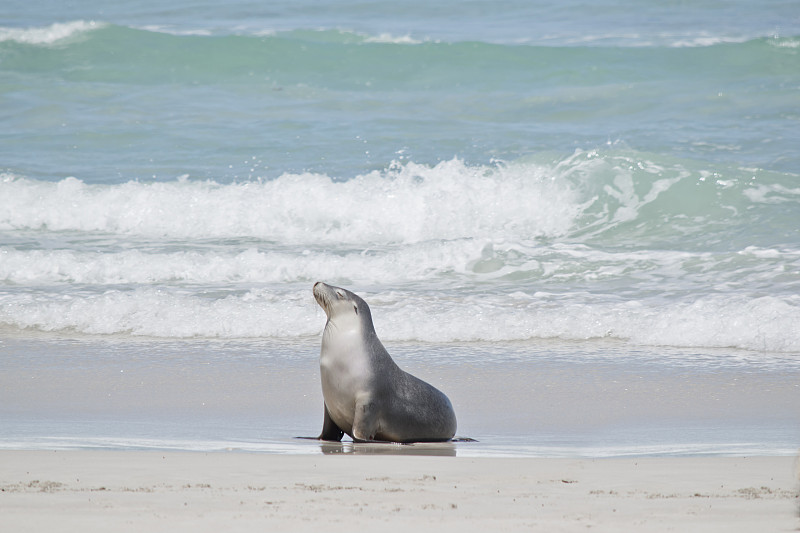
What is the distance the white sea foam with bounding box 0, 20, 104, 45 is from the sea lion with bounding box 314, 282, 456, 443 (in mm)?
17270

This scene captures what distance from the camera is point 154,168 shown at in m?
14.0

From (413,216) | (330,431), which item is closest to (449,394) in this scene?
(330,431)

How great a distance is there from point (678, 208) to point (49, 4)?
1738 cm

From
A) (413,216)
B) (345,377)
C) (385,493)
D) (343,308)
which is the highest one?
(413,216)

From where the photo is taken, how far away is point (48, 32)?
21000 millimetres

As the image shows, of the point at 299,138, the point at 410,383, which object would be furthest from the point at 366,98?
the point at 410,383

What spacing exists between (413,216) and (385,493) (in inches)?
339

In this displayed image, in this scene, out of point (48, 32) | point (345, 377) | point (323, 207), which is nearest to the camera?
point (345, 377)

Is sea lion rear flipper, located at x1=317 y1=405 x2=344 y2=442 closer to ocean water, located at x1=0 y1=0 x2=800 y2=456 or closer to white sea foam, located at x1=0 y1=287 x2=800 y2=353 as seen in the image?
ocean water, located at x1=0 y1=0 x2=800 y2=456

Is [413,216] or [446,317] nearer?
[446,317]

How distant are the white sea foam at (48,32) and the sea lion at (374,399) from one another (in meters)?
17.3

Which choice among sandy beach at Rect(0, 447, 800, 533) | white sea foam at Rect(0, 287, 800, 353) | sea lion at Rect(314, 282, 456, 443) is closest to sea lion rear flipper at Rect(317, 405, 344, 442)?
sea lion at Rect(314, 282, 456, 443)

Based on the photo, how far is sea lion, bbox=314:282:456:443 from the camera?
5160 mm

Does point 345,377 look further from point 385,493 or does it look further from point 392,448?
point 385,493
